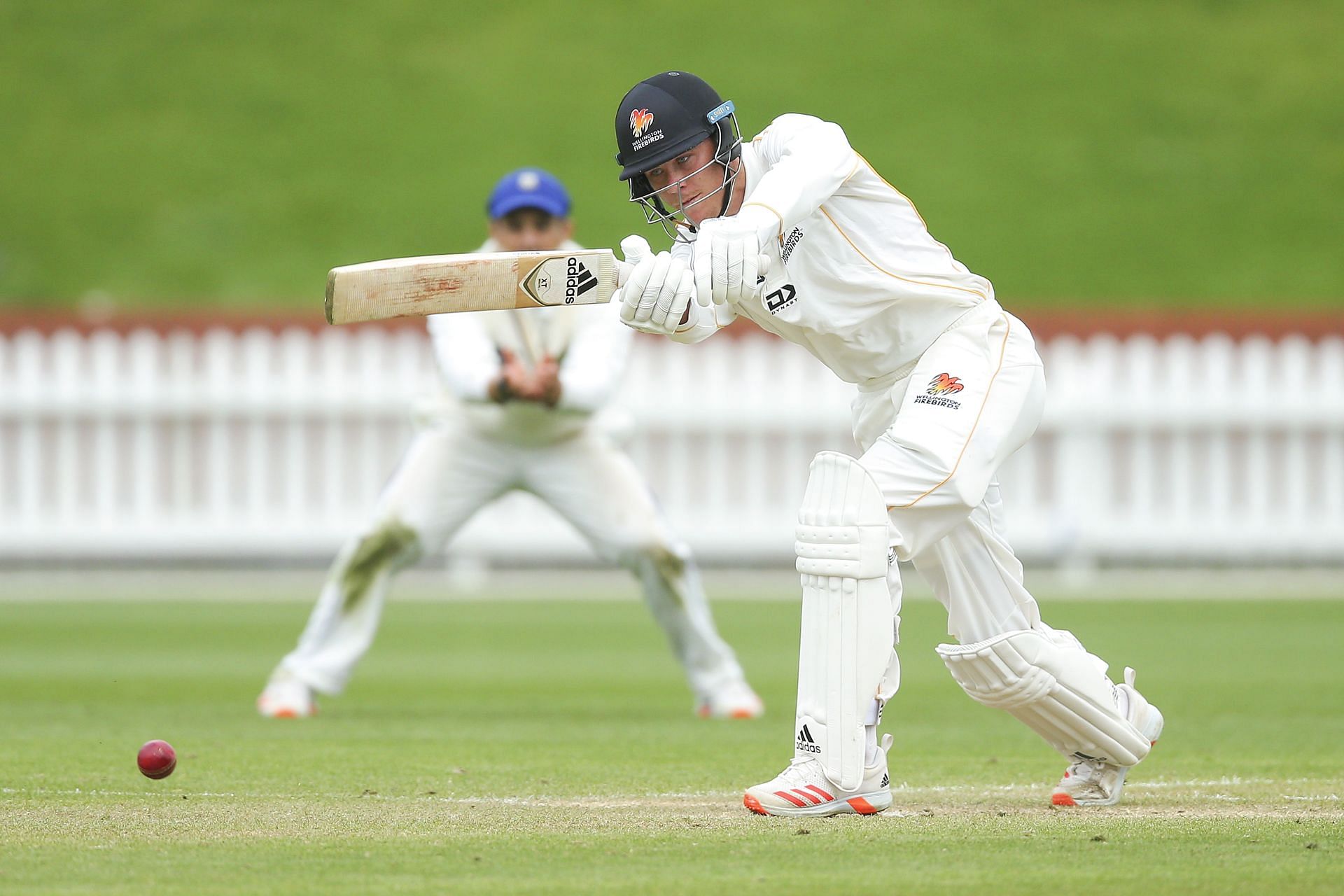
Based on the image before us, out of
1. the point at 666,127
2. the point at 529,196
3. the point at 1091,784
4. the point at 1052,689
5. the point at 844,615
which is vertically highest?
the point at 529,196

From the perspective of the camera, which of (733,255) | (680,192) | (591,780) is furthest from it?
(591,780)

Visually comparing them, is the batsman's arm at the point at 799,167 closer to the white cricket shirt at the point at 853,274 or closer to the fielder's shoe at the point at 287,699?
the white cricket shirt at the point at 853,274

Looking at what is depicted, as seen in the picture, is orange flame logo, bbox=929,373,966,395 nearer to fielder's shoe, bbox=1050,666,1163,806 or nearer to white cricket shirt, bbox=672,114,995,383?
white cricket shirt, bbox=672,114,995,383

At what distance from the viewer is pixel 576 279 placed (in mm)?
4477

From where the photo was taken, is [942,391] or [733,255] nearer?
[733,255]

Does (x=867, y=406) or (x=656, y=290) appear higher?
(x=656, y=290)

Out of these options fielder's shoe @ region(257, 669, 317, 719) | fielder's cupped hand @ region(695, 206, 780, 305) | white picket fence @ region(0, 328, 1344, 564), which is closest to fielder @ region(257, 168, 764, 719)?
fielder's shoe @ region(257, 669, 317, 719)

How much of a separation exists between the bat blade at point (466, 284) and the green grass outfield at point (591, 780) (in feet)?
3.70

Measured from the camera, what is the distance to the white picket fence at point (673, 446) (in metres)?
13.0

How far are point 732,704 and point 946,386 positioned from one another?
103 inches

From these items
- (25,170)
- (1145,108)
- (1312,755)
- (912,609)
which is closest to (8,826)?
(1312,755)

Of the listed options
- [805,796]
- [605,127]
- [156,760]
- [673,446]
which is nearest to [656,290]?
[805,796]

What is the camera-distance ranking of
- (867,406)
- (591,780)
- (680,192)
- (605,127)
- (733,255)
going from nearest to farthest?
1. (733,255)
2. (680,192)
3. (867,406)
4. (591,780)
5. (605,127)

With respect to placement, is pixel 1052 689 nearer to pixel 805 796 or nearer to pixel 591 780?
pixel 805 796
